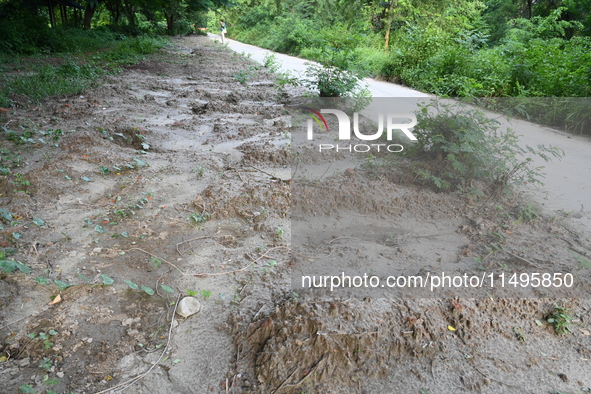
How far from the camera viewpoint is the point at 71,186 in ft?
13.9

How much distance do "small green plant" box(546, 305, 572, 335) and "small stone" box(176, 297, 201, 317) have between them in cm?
215

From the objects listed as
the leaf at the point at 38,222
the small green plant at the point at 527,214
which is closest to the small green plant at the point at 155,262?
the leaf at the point at 38,222

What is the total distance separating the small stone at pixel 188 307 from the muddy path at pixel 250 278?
4 centimetres

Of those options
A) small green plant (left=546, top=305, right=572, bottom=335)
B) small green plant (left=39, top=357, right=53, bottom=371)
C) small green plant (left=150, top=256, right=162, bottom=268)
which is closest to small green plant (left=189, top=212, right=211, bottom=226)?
small green plant (left=150, top=256, right=162, bottom=268)

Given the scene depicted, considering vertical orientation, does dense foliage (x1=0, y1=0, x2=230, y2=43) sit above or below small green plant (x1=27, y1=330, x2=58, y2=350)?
above

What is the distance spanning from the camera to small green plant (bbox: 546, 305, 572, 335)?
8.42 feet

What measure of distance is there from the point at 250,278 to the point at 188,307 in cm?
50

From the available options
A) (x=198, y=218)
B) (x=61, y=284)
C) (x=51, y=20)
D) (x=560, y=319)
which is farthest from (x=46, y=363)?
(x=51, y=20)

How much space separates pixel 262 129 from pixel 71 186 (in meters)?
2.96

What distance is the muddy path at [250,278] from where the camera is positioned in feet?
7.41

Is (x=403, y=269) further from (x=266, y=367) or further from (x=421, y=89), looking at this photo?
(x=421, y=89)

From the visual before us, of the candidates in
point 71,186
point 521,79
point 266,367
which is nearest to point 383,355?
point 266,367

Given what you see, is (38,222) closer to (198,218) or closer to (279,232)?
(198,218)

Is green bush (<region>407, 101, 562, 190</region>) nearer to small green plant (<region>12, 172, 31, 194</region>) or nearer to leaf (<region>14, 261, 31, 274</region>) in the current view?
leaf (<region>14, 261, 31, 274</region>)
